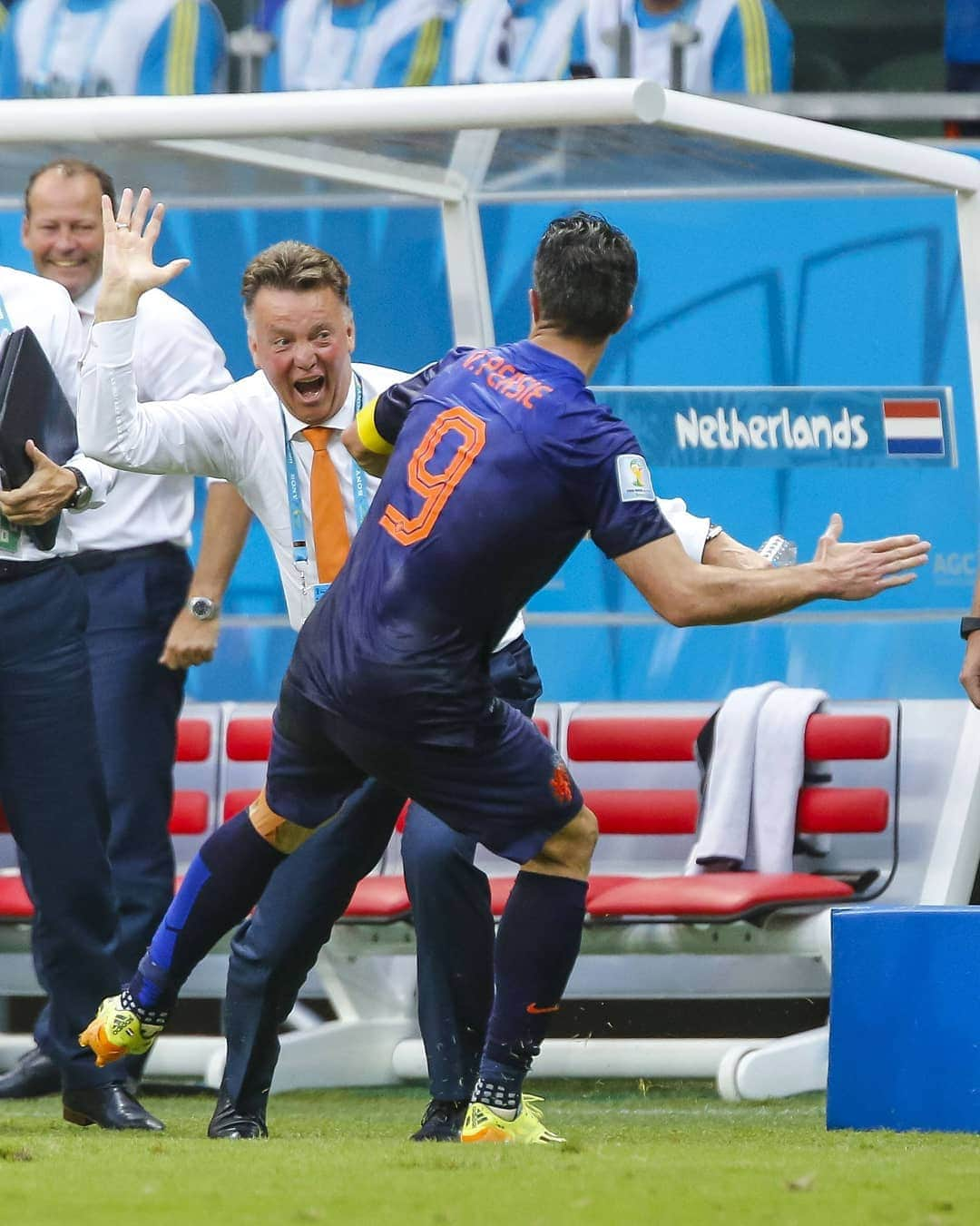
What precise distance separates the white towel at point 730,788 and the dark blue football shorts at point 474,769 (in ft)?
6.47

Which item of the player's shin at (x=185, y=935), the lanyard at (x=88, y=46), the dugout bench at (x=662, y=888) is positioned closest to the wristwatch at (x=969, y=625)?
the dugout bench at (x=662, y=888)

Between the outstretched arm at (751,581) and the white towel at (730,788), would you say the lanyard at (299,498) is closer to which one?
the outstretched arm at (751,581)

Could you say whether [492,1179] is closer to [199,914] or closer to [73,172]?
[199,914]

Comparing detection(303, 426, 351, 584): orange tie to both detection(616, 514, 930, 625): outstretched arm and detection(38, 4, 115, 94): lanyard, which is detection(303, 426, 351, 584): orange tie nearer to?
detection(616, 514, 930, 625): outstretched arm

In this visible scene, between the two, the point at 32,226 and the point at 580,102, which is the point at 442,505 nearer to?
the point at 580,102

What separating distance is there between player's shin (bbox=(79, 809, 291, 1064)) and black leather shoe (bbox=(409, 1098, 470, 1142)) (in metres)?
0.56

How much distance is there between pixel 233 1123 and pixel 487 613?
49.7 inches

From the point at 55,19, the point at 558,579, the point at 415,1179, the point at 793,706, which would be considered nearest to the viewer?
the point at 415,1179

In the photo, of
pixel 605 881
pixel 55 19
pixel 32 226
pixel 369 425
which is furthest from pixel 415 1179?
pixel 55 19

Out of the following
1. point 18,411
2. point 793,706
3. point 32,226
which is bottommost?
point 793,706

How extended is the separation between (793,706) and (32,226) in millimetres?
2315

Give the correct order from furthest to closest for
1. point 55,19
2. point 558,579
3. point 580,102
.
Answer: point 55,19, point 558,579, point 580,102

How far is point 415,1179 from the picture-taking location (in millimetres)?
3561

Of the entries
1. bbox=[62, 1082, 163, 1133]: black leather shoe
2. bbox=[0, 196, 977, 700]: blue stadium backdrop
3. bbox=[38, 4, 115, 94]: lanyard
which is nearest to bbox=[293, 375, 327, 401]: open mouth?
bbox=[62, 1082, 163, 1133]: black leather shoe
